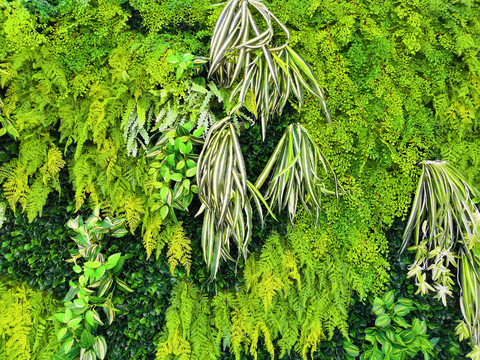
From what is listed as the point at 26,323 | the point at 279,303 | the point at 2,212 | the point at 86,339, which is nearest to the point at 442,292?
the point at 279,303

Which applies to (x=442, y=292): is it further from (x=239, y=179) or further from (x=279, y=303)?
(x=239, y=179)

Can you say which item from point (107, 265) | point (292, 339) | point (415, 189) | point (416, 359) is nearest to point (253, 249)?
point (292, 339)

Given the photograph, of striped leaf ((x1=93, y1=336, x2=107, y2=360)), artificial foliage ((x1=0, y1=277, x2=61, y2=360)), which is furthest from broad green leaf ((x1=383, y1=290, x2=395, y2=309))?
artificial foliage ((x1=0, y1=277, x2=61, y2=360))

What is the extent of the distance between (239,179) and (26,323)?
50.4 inches

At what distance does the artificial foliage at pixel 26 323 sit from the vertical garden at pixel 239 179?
0.01 m

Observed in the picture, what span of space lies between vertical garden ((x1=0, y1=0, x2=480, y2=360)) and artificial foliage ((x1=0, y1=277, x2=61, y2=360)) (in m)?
0.01

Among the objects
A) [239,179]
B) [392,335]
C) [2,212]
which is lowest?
[392,335]

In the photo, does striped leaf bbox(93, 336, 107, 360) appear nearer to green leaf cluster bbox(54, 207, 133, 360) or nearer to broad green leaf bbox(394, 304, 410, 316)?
green leaf cluster bbox(54, 207, 133, 360)

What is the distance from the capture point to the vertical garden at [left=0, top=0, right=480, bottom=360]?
4.89ft

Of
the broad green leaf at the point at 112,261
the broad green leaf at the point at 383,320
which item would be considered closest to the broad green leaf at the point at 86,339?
the broad green leaf at the point at 112,261

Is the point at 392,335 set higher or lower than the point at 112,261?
lower

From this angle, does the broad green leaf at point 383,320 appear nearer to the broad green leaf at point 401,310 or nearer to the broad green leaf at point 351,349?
the broad green leaf at point 401,310

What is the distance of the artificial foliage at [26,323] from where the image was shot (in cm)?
156

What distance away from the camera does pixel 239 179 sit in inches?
60.4
